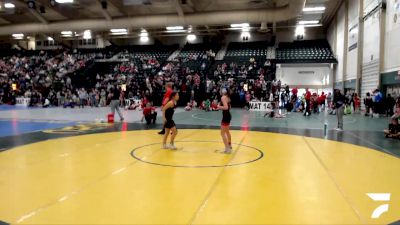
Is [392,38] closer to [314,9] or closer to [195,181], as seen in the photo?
[314,9]

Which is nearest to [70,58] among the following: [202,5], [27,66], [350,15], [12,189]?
[27,66]

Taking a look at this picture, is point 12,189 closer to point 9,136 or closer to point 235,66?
point 9,136

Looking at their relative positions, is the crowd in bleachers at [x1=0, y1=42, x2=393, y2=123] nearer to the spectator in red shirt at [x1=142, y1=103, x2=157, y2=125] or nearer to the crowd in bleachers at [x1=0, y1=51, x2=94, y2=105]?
the crowd in bleachers at [x1=0, y1=51, x2=94, y2=105]

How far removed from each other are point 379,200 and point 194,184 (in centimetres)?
255

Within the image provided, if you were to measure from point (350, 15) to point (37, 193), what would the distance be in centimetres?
2596

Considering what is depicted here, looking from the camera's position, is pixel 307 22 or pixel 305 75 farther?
pixel 307 22

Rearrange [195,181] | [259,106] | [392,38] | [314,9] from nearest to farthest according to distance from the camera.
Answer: [195,181] → [392,38] → [259,106] → [314,9]

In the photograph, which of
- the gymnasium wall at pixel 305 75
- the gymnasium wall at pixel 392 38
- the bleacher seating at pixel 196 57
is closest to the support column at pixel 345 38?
the gymnasium wall at pixel 305 75

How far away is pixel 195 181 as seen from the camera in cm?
539

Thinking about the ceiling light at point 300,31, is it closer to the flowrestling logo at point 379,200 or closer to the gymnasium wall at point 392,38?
the gymnasium wall at point 392,38

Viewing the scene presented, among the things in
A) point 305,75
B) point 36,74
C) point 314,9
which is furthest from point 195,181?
point 36,74

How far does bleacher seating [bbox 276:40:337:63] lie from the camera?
31.7 metres

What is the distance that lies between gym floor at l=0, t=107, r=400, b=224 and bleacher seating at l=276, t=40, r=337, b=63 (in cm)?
2318

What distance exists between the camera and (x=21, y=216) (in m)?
3.92
